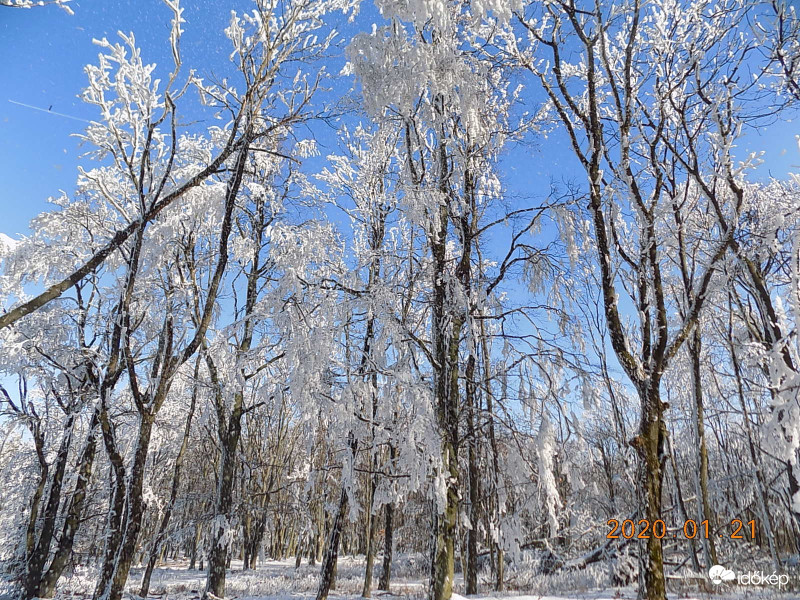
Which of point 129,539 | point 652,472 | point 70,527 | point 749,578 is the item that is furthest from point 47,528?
point 749,578

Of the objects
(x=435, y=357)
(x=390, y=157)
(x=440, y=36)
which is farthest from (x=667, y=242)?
(x=390, y=157)

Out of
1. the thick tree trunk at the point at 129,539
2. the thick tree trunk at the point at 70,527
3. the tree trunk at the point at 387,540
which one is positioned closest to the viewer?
the thick tree trunk at the point at 129,539

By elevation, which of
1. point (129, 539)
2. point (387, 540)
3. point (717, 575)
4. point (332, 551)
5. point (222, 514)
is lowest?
point (717, 575)

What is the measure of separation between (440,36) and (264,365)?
19.4 feet

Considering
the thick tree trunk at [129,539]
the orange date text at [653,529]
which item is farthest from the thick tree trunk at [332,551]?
the orange date text at [653,529]

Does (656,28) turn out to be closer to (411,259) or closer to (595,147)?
(595,147)

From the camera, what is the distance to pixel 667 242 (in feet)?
17.7

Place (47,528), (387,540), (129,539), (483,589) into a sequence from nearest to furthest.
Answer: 1. (129,539)
2. (47,528)
3. (387,540)
4. (483,589)

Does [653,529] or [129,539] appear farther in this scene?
[129,539]

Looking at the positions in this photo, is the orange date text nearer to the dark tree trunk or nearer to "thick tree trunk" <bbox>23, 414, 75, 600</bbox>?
the dark tree trunk

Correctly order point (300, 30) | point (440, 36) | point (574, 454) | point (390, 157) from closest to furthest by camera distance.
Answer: point (300, 30)
point (574, 454)
point (440, 36)
point (390, 157)

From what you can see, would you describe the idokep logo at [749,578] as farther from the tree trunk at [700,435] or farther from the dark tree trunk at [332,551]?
the dark tree trunk at [332,551]

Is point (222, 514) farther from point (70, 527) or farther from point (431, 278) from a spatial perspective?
point (431, 278)

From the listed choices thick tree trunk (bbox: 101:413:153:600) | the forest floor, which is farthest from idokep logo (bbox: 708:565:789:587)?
thick tree trunk (bbox: 101:413:153:600)
